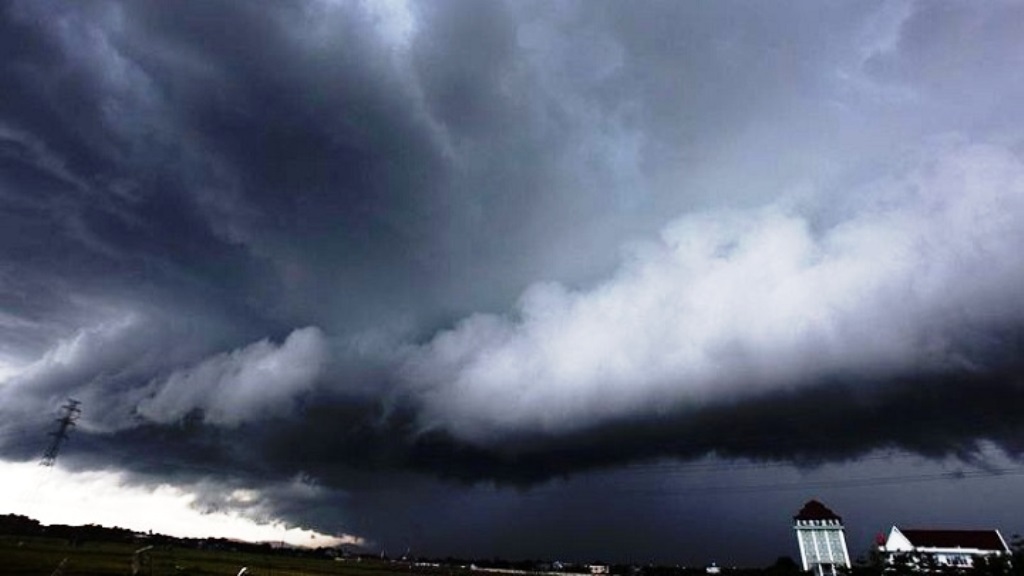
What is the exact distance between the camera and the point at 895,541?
170625 millimetres

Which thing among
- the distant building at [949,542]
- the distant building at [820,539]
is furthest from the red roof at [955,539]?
the distant building at [820,539]

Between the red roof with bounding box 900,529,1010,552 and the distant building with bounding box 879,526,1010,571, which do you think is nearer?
the distant building with bounding box 879,526,1010,571

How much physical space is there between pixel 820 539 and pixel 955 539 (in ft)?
127

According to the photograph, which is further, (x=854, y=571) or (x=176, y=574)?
(x=176, y=574)

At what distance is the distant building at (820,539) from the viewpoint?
16400 centimetres

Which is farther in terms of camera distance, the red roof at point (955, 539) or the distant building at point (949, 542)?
the red roof at point (955, 539)

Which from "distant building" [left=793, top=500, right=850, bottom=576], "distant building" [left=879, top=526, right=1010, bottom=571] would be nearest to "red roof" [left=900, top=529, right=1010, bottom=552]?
"distant building" [left=879, top=526, right=1010, bottom=571]

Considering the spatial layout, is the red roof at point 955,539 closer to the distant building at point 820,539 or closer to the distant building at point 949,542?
the distant building at point 949,542

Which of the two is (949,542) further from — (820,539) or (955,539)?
(820,539)

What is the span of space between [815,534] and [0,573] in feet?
669

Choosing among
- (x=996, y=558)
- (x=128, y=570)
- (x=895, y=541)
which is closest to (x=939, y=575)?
(x=996, y=558)

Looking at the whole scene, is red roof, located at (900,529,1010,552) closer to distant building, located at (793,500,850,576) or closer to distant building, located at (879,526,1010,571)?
distant building, located at (879,526,1010,571)

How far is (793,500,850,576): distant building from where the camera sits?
16400cm

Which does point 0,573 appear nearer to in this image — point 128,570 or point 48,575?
point 48,575
